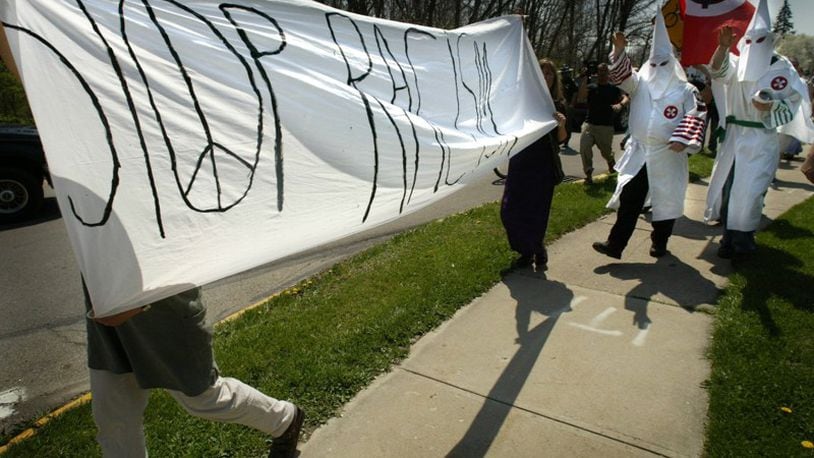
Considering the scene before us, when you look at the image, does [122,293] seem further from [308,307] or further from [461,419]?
[308,307]

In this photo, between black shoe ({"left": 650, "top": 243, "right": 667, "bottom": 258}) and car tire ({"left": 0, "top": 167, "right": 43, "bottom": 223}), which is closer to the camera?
black shoe ({"left": 650, "top": 243, "right": 667, "bottom": 258})

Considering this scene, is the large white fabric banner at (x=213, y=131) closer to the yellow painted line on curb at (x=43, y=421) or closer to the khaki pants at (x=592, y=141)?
the yellow painted line on curb at (x=43, y=421)

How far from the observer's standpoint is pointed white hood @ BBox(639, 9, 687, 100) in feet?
14.9

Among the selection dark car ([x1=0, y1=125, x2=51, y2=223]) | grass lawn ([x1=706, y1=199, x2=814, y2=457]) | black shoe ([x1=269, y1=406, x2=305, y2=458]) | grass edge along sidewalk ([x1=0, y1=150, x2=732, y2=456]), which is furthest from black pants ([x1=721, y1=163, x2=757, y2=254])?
dark car ([x1=0, y1=125, x2=51, y2=223])

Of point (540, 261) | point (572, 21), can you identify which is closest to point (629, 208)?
point (540, 261)

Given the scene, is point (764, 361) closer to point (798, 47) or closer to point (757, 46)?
point (757, 46)

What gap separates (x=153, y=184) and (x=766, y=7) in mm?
4892

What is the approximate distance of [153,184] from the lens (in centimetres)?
173

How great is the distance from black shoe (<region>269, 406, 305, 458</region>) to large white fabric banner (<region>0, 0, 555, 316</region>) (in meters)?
0.89

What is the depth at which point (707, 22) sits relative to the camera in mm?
4738

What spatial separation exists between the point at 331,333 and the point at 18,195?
5831 millimetres

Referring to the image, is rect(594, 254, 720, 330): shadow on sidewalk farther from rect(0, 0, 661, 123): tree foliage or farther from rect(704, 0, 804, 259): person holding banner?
rect(0, 0, 661, 123): tree foliage

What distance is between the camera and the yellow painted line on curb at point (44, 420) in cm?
269

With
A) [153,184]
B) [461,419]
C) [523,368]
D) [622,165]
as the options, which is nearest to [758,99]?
[622,165]
